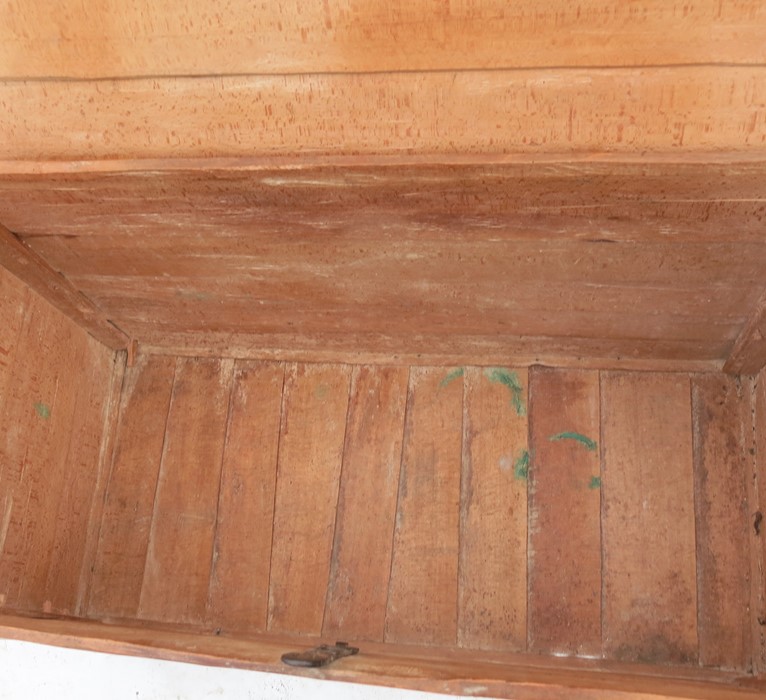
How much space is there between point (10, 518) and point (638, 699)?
1029mm

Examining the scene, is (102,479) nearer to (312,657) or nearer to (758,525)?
(312,657)

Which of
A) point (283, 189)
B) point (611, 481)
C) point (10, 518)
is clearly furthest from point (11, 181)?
point (611, 481)

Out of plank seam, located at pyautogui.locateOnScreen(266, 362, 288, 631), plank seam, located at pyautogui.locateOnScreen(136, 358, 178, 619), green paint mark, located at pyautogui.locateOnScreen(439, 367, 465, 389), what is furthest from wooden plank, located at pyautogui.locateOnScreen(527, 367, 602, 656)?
plank seam, located at pyautogui.locateOnScreen(136, 358, 178, 619)

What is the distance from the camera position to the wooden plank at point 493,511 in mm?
1385

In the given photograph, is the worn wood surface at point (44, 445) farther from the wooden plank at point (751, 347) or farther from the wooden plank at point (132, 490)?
the wooden plank at point (751, 347)

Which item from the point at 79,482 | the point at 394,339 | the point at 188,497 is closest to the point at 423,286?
the point at 394,339

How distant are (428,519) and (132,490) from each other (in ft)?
1.93

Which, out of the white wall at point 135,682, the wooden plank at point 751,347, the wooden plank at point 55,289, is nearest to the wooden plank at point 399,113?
the wooden plank at point 55,289

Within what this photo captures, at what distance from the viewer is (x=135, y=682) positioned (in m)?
1.00

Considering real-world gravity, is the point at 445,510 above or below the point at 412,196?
below

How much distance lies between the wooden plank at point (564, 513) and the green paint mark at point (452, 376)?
0.44 ft

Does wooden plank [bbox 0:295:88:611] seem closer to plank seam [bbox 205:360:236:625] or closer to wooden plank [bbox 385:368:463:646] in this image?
plank seam [bbox 205:360:236:625]

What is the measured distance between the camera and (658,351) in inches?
57.2

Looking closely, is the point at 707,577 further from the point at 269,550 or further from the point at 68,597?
the point at 68,597
